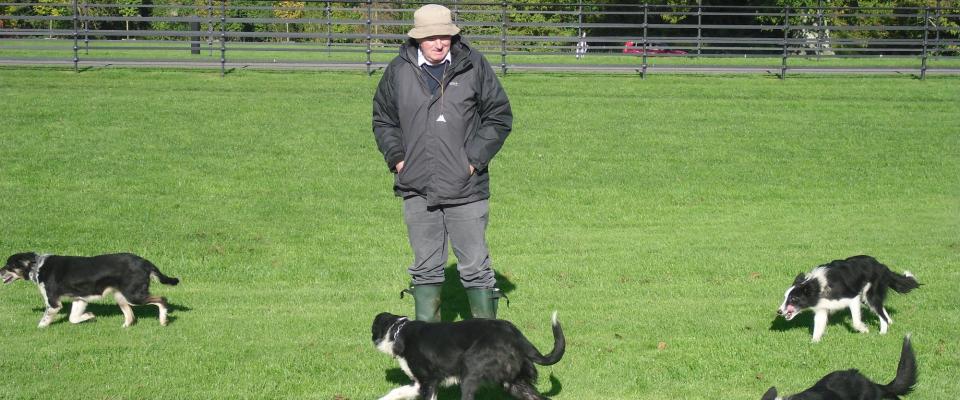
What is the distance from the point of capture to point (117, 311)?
9.32 m

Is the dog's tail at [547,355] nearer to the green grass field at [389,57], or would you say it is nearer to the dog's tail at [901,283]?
the dog's tail at [901,283]

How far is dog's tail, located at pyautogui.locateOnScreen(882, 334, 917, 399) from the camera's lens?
20.5 ft

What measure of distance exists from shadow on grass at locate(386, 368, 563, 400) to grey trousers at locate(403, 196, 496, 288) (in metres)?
0.71

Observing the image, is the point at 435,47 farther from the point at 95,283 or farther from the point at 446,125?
the point at 95,283

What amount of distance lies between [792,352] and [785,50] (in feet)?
68.1

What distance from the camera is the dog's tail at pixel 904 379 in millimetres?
6254

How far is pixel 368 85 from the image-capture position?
80.7 ft

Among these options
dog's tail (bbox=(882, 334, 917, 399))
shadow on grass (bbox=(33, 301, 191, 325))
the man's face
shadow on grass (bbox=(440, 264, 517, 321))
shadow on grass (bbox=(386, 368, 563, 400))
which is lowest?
shadow on grass (bbox=(33, 301, 191, 325))

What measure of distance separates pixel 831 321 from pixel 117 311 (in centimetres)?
652

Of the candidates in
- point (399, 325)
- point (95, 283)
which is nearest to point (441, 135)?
point (399, 325)

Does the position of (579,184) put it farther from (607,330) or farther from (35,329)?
(35,329)

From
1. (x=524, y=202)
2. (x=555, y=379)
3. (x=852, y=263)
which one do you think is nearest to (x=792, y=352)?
(x=852, y=263)

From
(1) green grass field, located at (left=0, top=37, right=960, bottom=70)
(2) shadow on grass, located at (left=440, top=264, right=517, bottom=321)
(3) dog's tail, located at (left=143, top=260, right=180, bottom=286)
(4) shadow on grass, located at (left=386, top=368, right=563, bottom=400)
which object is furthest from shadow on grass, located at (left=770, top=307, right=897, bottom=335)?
(1) green grass field, located at (left=0, top=37, right=960, bottom=70)

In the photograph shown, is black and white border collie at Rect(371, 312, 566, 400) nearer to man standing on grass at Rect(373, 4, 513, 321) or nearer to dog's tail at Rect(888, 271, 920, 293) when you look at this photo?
man standing on grass at Rect(373, 4, 513, 321)
